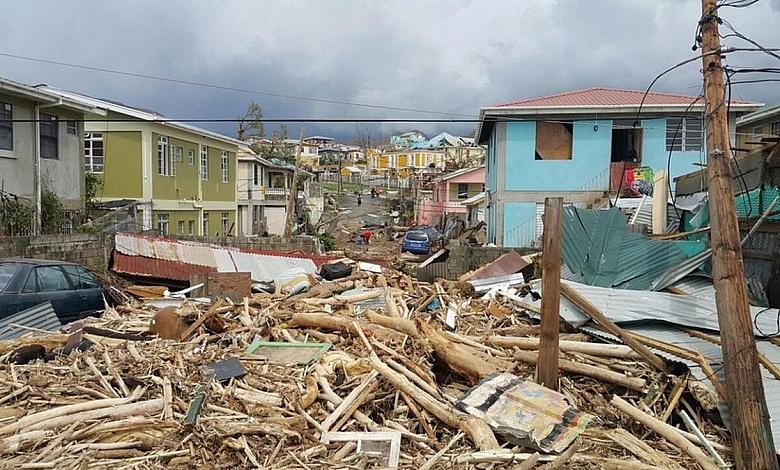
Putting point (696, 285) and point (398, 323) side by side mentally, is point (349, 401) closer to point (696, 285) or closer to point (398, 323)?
point (398, 323)

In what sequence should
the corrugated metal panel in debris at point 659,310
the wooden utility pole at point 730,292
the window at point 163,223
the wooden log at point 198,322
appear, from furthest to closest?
the window at point 163,223, the wooden log at point 198,322, the corrugated metal panel in debris at point 659,310, the wooden utility pole at point 730,292


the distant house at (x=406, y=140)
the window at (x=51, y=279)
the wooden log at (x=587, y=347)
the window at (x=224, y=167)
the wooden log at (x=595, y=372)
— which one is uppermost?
the distant house at (x=406, y=140)

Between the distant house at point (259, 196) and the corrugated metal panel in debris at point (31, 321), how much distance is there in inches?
978

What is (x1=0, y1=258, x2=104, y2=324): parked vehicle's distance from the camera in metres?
9.84

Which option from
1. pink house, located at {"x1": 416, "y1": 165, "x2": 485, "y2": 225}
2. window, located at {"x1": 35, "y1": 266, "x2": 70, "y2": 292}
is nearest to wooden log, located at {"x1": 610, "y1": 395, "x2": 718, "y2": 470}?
window, located at {"x1": 35, "y1": 266, "x2": 70, "y2": 292}

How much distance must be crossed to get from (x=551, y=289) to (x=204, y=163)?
26325mm

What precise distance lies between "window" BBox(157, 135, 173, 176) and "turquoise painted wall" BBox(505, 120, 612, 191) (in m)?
14.2

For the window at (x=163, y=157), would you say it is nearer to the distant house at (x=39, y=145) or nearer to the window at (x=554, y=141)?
the distant house at (x=39, y=145)

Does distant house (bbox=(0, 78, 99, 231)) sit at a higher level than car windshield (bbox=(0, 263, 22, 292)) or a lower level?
higher

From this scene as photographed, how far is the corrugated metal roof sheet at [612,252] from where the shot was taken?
965 centimetres

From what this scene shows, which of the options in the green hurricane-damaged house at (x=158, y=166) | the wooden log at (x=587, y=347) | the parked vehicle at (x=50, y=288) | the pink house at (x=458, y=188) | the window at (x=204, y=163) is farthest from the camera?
the pink house at (x=458, y=188)

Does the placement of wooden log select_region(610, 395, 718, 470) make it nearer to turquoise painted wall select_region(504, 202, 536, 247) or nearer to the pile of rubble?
the pile of rubble

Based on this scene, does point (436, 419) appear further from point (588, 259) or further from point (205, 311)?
point (588, 259)

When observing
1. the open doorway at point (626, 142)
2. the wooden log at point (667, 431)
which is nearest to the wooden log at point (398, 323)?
the wooden log at point (667, 431)
